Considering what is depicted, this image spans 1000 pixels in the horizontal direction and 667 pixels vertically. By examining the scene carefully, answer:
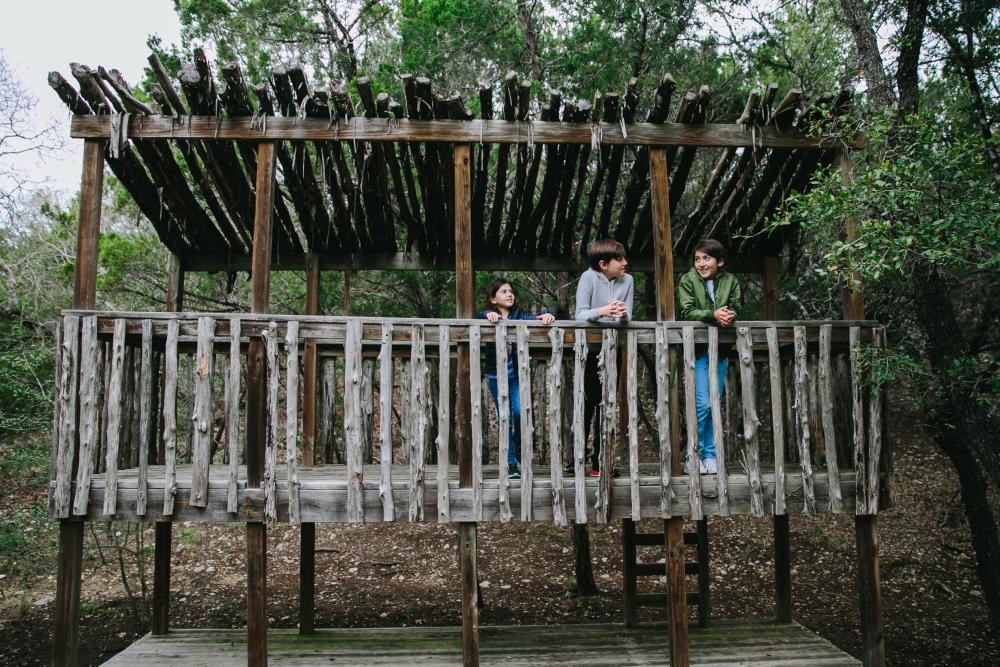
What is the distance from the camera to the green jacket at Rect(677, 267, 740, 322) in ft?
18.6

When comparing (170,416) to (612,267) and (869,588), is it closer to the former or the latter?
(612,267)

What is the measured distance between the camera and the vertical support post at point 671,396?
5.62 metres

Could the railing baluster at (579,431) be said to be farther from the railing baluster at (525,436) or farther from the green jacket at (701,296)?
the green jacket at (701,296)

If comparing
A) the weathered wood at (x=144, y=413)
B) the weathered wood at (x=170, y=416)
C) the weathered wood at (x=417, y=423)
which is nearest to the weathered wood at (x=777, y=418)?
the weathered wood at (x=417, y=423)

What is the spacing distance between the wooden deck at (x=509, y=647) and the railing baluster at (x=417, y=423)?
5.44 ft

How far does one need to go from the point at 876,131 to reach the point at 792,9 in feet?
26.2

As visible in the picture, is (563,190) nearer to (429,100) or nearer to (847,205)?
(429,100)

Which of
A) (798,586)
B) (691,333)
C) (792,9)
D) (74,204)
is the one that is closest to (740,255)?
(691,333)

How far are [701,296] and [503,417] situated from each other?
6.42 ft

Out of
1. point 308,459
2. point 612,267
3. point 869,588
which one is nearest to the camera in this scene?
point 869,588

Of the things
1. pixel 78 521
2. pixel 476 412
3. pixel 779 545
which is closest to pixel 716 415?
pixel 476 412

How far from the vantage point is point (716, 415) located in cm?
559

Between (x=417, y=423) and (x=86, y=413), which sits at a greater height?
(x=86, y=413)

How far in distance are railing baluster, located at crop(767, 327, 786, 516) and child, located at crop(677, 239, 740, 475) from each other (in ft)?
1.21
